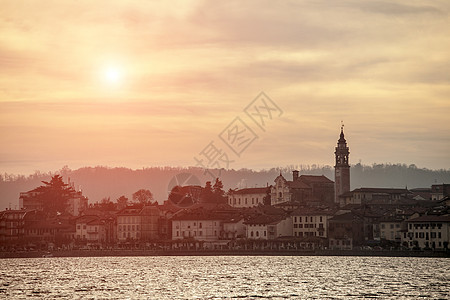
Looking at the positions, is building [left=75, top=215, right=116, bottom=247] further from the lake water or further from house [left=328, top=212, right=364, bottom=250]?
the lake water

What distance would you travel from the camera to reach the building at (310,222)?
536 ft

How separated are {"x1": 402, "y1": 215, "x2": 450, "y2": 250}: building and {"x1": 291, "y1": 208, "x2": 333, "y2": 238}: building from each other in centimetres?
1801

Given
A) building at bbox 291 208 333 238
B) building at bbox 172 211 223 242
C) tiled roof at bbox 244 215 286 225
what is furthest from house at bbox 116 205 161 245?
building at bbox 291 208 333 238

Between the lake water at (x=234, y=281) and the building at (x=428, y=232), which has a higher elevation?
the building at (x=428, y=232)

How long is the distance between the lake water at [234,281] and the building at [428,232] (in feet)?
40.9

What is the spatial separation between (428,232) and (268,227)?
31.1 m

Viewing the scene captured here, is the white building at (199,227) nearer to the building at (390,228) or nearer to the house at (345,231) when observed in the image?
the house at (345,231)

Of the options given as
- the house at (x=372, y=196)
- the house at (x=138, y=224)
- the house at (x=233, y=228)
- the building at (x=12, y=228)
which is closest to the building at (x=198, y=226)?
the house at (x=233, y=228)

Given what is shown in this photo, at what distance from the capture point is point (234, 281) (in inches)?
3787

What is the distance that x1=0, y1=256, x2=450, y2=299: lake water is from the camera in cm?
8156

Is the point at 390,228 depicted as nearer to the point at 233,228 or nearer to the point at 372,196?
the point at 233,228

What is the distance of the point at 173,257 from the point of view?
16625cm

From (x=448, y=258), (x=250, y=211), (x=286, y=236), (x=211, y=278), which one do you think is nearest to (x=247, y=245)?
(x=286, y=236)

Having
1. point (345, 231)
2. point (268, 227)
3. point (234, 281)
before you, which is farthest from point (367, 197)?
→ point (234, 281)
